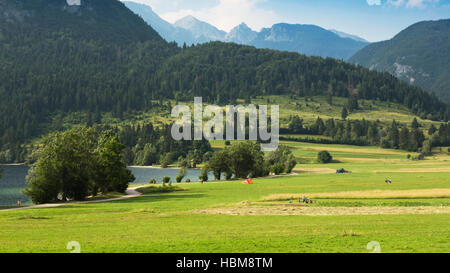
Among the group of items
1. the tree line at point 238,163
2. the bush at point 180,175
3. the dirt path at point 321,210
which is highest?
the dirt path at point 321,210

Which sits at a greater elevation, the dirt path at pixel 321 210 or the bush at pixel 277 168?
the dirt path at pixel 321 210

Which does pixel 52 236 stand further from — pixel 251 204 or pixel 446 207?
pixel 446 207

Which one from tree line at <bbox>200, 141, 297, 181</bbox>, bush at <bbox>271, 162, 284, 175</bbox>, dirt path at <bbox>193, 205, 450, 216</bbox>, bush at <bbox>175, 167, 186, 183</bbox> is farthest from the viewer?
bush at <bbox>271, 162, 284, 175</bbox>

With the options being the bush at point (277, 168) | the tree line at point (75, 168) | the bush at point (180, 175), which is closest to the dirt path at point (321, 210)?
the tree line at point (75, 168)

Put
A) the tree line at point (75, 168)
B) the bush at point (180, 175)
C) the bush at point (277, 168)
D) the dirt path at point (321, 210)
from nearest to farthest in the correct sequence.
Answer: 1. the dirt path at point (321, 210)
2. the tree line at point (75, 168)
3. the bush at point (180, 175)
4. the bush at point (277, 168)

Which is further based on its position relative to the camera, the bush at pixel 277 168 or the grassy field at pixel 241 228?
the bush at pixel 277 168

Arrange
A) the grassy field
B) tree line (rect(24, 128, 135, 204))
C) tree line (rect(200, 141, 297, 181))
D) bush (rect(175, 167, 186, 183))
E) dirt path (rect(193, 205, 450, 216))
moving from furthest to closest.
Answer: tree line (rect(200, 141, 297, 181)) < bush (rect(175, 167, 186, 183)) < tree line (rect(24, 128, 135, 204)) < dirt path (rect(193, 205, 450, 216)) < the grassy field

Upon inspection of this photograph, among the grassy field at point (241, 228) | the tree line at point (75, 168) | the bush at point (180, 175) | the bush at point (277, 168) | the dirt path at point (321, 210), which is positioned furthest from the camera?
the bush at point (277, 168)

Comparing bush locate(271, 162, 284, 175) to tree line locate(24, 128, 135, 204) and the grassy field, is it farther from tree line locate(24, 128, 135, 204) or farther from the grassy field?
the grassy field

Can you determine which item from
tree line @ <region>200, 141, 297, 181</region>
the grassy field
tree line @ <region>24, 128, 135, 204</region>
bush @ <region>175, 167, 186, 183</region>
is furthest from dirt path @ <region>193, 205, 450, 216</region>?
bush @ <region>175, 167, 186, 183</region>

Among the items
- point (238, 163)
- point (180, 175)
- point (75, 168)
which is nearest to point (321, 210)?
point (75, 168)

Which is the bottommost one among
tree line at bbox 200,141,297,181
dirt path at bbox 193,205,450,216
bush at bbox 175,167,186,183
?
bush at bbox 175,167,186,183

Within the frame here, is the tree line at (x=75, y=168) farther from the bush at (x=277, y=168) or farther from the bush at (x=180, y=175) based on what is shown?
the bush at (x=277, y=168)
